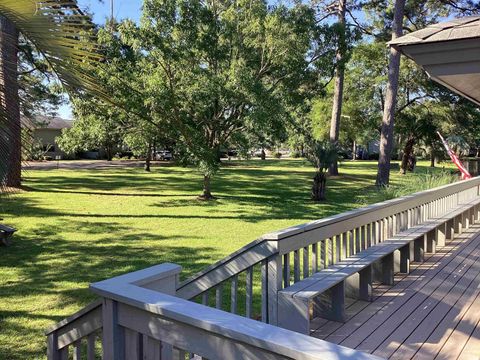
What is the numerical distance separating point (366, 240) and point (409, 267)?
85 centimetres

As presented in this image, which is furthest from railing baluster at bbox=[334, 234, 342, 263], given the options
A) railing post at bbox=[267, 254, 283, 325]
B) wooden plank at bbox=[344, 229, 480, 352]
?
railing post at bbox=[267, 254, 283, 325]

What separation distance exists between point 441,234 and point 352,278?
10.2 feet

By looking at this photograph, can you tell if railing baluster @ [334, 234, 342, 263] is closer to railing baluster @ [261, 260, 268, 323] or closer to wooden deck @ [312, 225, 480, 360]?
wooden deck @ [312, 225, 480, 360]

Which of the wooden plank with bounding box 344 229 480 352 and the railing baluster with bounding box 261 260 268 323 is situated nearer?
the railing baluster with bounding box 261 260 268 323

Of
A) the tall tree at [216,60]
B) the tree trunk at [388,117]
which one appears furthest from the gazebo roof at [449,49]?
the tree trunk at [388,117]

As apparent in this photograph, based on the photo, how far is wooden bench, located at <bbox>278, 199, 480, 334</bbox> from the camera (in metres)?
3.19

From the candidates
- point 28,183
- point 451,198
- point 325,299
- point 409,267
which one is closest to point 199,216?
point 451,198

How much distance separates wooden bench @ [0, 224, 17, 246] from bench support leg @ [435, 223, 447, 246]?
290 inches

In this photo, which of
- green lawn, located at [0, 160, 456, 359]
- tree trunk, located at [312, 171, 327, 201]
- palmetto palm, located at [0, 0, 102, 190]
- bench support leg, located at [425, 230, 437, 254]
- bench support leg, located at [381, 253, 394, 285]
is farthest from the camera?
tree trunk, located at [312, 171, 327, 201]

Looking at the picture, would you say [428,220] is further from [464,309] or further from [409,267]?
[464,309]

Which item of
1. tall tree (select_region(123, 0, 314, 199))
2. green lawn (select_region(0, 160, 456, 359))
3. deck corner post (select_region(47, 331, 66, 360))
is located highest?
tall tree (select_region(123, 0, 314, 199))

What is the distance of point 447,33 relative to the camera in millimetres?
3105

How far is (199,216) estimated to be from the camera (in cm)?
1188

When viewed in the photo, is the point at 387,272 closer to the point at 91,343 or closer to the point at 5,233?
the point at 91,343
